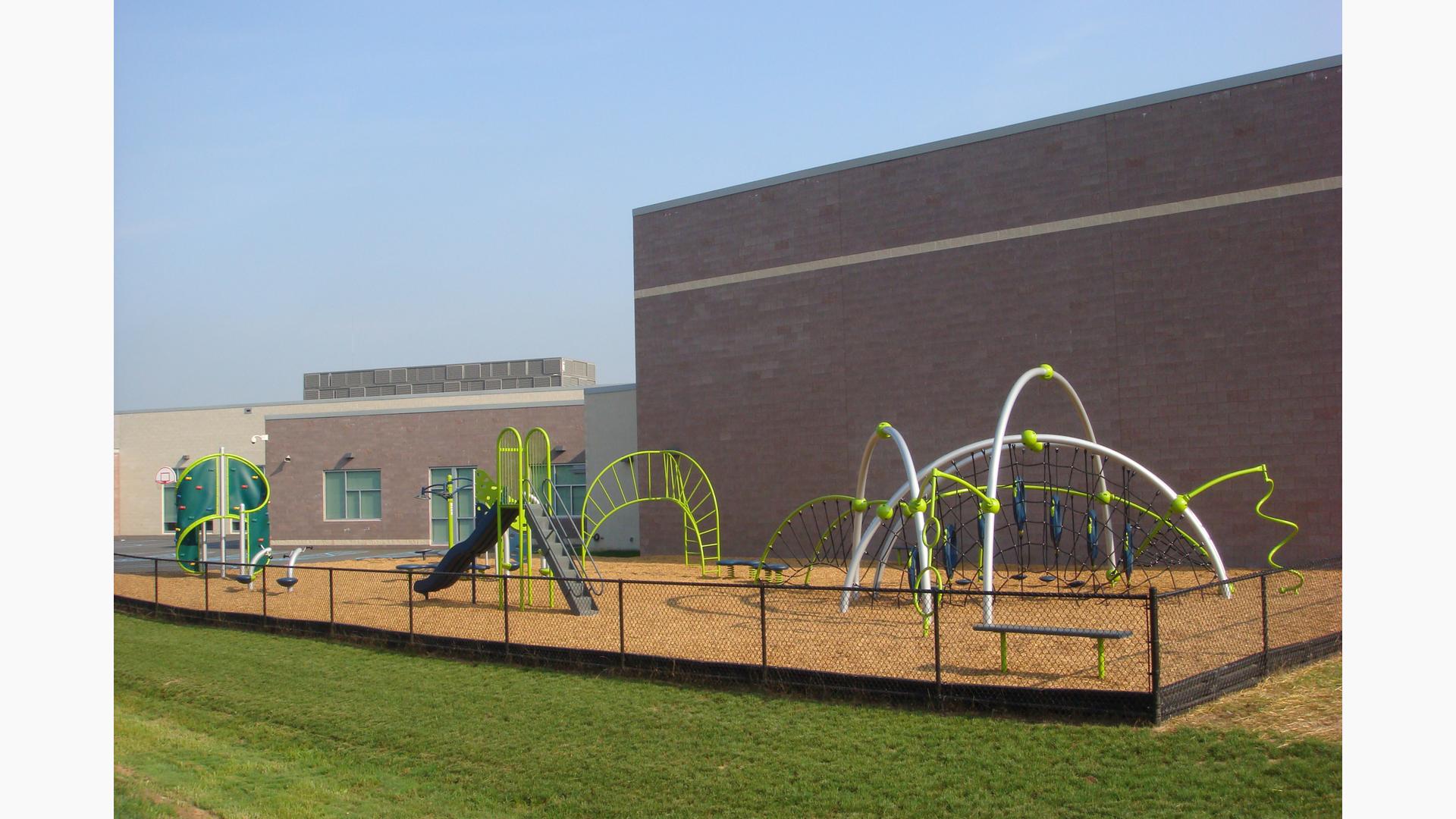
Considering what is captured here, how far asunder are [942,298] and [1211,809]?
19.1 metres

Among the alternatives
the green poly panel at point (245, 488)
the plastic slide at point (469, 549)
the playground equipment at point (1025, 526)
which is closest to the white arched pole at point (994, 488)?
the playground equipment at point (1025, 526)

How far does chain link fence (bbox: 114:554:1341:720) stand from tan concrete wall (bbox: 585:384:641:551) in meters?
12.6

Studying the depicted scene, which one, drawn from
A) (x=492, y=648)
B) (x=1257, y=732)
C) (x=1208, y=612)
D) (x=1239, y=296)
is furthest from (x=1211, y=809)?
(x=1239, y=296)

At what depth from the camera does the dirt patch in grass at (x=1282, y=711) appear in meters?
9.48

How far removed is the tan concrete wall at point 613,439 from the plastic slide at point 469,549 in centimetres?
1353

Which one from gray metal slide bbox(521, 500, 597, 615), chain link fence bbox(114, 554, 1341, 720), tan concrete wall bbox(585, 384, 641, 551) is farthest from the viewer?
tan concrete wall bbox(585, 384, 641, 551)

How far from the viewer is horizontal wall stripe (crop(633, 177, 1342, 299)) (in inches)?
876

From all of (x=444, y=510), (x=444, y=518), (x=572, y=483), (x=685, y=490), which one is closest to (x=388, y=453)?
(x=444, y=510)

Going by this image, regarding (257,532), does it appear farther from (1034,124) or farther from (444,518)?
(1034,124)

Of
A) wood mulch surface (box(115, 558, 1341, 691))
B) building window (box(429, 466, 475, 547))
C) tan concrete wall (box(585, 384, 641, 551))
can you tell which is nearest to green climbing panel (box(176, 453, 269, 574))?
wood mulch surface (box(115, 558, 1341, 691))

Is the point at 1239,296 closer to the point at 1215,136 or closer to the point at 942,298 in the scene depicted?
the point at 1215,136

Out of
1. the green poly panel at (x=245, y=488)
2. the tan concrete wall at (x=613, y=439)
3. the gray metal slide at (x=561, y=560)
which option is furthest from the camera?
the tan concrete wall at (x=613, y=439)

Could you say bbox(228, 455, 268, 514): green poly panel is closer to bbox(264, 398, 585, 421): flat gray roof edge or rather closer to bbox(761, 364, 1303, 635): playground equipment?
bbox(264, 398, 585, 421): flat gray roof edge

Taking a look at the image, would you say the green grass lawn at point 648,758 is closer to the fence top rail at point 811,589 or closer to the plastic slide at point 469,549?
the fence top rail at point 811,589
